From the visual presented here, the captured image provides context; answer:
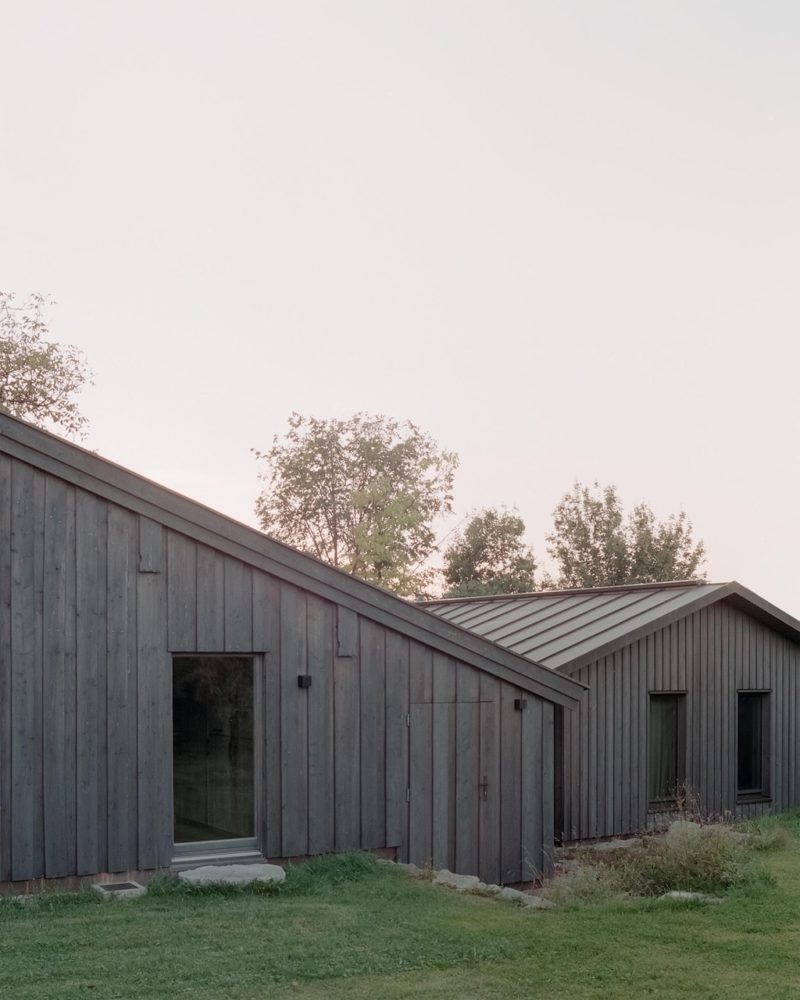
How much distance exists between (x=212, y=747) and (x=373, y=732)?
5.60 ft

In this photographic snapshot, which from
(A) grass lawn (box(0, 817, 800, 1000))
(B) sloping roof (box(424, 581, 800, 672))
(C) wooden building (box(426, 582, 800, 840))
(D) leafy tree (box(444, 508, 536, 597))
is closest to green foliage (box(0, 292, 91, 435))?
(B) sloping roof (box(424, 581, 800, 672))

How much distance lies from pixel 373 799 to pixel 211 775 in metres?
1.75

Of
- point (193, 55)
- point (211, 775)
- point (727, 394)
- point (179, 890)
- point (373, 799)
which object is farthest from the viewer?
point (727, 394)

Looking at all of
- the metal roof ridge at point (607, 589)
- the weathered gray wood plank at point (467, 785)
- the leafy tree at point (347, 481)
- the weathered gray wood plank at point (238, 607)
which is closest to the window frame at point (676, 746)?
the metal roof ridge at point (607, 589)

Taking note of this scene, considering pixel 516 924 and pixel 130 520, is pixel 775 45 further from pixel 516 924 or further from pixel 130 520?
pixel 516 924

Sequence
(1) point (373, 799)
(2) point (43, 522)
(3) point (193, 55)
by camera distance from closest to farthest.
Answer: (2) point (43, 522), (1) point (373, 799), (3) point (193, 55)

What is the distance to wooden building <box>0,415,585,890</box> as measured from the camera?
384 inches

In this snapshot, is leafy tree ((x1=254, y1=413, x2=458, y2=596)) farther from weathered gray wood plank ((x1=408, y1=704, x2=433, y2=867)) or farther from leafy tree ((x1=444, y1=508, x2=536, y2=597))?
weathered gray wood plank ((x1=408, y1=704, x2=433, y2=867))

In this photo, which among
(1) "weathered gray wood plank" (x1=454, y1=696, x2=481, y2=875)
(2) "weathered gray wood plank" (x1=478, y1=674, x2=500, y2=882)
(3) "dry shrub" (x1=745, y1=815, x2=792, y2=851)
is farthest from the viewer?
(3) "dry shrub" (x1=745, y1=815, x2=792, y2=851)

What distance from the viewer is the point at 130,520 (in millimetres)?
10195

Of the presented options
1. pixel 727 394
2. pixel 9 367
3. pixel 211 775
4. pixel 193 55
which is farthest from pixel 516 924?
pixel 9 367

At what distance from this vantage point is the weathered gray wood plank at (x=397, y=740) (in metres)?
11.4

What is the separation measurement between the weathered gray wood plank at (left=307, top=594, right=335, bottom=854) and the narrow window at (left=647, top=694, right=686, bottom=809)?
23.7 feet

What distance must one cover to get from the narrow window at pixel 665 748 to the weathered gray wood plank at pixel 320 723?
23.7 feet
